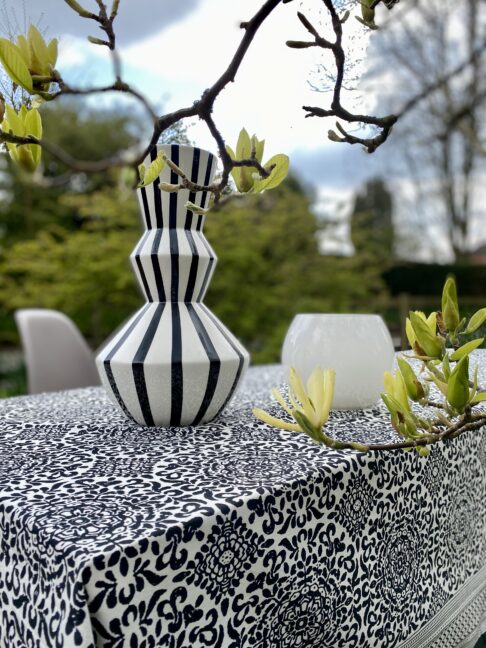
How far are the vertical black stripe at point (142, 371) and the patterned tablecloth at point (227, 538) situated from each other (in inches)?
1.2

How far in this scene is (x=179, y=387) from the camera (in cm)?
81

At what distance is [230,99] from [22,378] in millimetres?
4759

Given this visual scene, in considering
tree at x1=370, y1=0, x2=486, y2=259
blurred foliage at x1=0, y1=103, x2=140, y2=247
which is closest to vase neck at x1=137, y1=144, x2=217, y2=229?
tree at x1=370, y1=0, x2=486, y2=259

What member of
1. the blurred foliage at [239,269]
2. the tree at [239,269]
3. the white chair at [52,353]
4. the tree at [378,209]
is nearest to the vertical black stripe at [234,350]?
the white chair at [52,353]

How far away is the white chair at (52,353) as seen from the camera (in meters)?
2.26

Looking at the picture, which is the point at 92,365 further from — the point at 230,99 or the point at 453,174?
the point at 453,174

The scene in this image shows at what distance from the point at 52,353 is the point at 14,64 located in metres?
1.99

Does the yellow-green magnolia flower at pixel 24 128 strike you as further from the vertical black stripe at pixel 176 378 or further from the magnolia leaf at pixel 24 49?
the vertical black stripe at pixel 176 378

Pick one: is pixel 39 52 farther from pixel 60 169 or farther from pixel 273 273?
pixel 60 169

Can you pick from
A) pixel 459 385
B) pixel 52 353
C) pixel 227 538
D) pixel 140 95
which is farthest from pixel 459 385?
pixel 52 353

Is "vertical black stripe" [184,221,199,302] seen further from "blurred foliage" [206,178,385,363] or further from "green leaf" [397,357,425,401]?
"blurred foliage" [206,178,385,363]

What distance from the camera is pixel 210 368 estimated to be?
83 cm

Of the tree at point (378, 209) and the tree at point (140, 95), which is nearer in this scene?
the tree at point (140, 95)

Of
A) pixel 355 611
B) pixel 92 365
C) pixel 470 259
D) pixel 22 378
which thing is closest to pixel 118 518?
pixel 355 611
